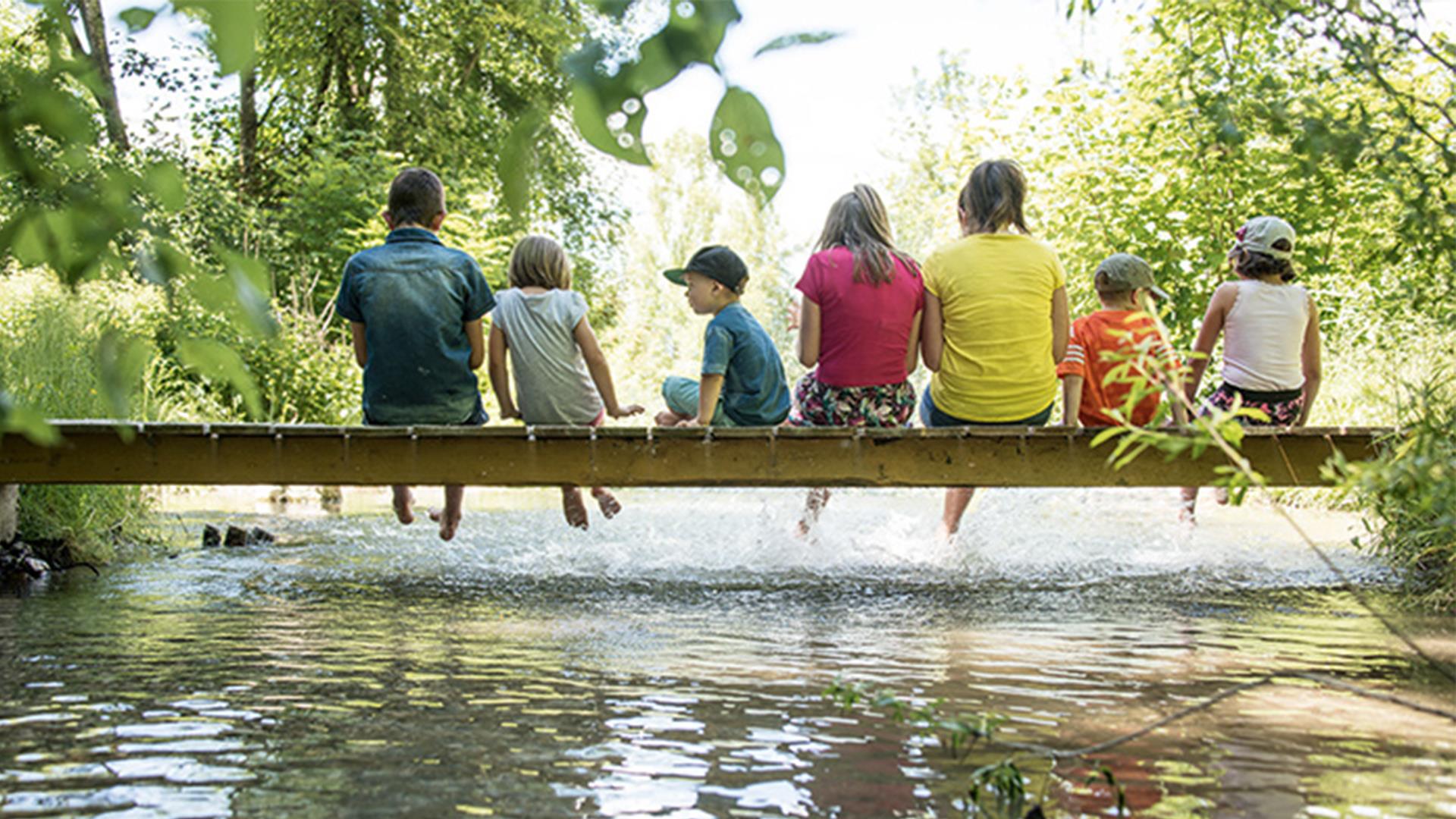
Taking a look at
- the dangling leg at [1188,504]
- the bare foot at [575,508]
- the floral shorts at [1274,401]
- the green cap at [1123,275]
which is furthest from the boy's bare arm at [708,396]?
the dangling leg at [1188,504]

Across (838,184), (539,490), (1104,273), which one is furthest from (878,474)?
(838,184)

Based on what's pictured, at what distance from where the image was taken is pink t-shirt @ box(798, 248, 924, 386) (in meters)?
6.44

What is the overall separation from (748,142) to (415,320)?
5.38 m

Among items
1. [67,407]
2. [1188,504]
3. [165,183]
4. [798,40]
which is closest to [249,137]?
[67,407]

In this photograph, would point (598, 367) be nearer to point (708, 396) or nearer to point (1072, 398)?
point (708, 396)

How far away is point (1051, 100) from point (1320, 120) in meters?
14.2

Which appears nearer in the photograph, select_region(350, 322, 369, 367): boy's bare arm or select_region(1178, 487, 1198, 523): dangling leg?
select_region(350, 322, 369, 367): boy's bare arm

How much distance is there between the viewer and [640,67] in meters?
1.03

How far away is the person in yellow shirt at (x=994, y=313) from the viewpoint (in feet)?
20.8

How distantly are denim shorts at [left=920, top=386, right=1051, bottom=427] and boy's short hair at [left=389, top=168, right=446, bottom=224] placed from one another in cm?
233

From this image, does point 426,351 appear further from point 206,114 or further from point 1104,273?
point 206,114

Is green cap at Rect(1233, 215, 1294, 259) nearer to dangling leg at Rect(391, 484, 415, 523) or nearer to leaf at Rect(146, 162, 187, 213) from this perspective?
Answer: dangling leg at Rect(391, 484, 415, 523)

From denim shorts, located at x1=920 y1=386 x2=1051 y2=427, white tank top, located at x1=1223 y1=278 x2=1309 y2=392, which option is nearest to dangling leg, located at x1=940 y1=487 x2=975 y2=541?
denim shorts, located at x1=920 y1=386 x2=1051 y2=427

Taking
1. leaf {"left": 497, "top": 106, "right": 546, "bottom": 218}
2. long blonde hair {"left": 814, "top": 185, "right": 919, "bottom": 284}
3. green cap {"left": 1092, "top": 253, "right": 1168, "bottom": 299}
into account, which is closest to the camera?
leaf {"left": 497, "top": 106, "right": 546, "bottom": 218}
